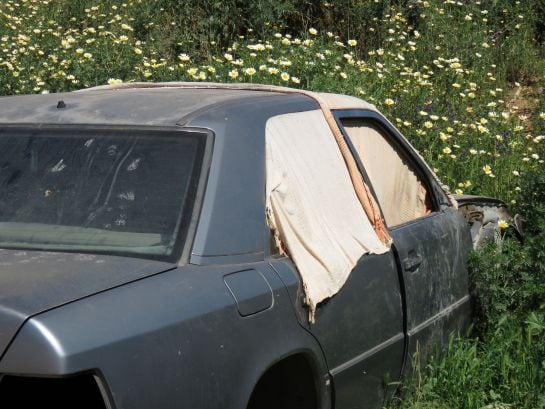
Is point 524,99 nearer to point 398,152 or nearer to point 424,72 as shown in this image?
point 424,72

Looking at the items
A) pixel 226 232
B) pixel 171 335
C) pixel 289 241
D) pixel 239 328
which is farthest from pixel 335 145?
pixel 171 335

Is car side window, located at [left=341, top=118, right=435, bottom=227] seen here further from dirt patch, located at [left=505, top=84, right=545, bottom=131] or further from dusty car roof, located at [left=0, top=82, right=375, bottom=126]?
dirt patch, located at [left=505, top=84, right=545, bottom=131]

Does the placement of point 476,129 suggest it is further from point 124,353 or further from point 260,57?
point 124,353

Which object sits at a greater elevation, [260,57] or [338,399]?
[260,57]

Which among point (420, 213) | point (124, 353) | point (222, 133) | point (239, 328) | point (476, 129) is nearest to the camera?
point (124, 353)

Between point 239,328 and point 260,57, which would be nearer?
point 239,328

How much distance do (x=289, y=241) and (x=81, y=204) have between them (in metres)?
0.74

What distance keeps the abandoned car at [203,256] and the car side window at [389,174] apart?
2 cm

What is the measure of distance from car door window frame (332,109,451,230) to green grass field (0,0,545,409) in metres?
0.38

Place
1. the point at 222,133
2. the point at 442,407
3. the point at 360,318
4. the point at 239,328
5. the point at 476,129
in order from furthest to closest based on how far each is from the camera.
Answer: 1. the point at 476,129
2. the point at 442,407
3. the point at 360,318
4. the point at 222,133
5. the point at 239,328

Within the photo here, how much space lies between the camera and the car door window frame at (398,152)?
4.21 metres

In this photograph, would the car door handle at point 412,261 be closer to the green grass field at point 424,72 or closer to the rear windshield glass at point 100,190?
the green grass field at point 424,72

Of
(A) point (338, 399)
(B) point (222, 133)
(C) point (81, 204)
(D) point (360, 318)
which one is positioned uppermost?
(B) point (222, 133)

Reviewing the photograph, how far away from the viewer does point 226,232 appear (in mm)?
3223
